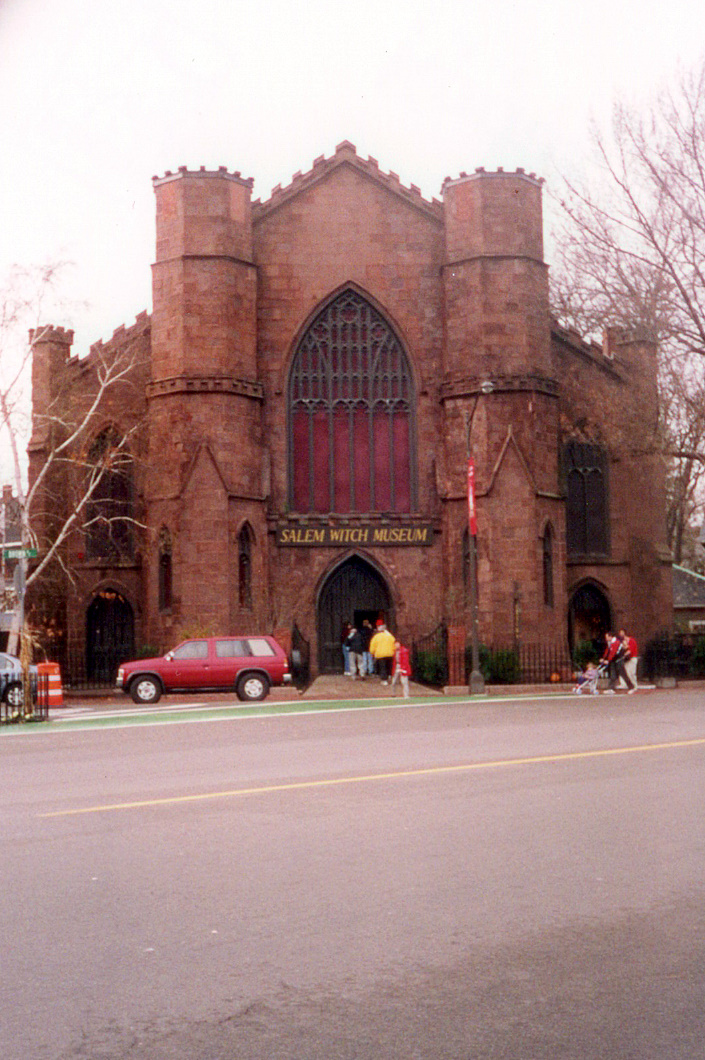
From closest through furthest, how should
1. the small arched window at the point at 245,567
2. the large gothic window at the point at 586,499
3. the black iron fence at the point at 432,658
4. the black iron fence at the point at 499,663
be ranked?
the black iron fence at the point at 499,663 < the black iron fence at the point at 432,658 < the small arched window at the point at 245,567 < the large gothic window at the point at 586,499

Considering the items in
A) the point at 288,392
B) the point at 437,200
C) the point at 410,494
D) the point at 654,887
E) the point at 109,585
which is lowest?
the point at 654,887

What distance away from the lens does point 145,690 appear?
2844cm

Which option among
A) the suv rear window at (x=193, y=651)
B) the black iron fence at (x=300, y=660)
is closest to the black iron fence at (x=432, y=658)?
the black iron fence at (x=300, y=660)

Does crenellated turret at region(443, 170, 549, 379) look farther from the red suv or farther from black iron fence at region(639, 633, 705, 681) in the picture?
the red suv

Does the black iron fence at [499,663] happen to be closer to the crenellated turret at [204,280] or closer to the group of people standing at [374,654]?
the group of people standing at [374,654]

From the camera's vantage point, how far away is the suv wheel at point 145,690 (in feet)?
93.0

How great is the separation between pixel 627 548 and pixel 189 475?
44.5 feet

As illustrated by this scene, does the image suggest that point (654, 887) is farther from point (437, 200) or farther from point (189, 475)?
point (437, 200)

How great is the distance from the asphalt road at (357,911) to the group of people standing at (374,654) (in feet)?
52.8

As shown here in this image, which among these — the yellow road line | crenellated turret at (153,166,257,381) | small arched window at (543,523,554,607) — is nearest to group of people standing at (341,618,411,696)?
small arched window at (543,523,554,607)

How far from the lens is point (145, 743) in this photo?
56.9ft

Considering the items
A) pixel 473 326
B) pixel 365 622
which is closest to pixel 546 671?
pixel 365 622

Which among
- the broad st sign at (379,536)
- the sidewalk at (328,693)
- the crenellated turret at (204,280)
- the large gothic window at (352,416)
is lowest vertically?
the sidewalk at (328,693)

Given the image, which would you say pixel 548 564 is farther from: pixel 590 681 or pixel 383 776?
pixel 383 776
